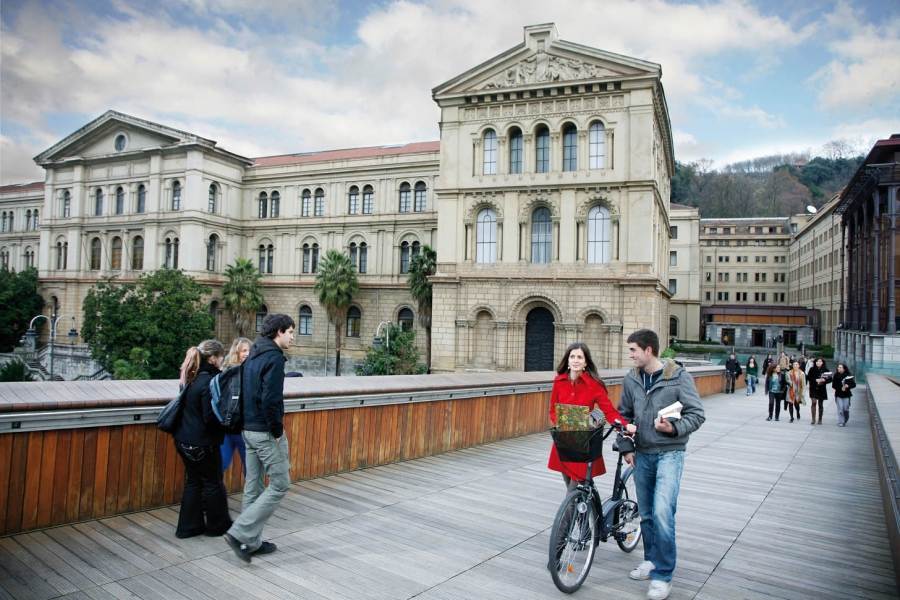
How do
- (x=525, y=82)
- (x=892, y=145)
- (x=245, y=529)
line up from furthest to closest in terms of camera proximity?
(x=892, y=145) < (x=525, y=82) < (x=245, y=529)

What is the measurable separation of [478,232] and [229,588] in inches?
1216

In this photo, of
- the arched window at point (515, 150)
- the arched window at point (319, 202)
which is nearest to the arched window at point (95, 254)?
the arched window at point (319, 202)

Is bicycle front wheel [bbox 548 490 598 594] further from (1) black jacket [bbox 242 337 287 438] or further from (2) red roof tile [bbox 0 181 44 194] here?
(2) red roof tile [bbox 0 181 44 194]

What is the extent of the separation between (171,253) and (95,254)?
8.66m

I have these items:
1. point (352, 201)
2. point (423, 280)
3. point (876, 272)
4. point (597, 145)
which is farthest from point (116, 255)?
point (876, 272)

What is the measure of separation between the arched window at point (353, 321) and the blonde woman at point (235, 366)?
131ft

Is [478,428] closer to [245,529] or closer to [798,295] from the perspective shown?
[245,529]

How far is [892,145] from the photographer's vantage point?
43.4m

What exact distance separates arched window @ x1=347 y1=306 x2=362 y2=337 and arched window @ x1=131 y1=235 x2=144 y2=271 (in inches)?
666

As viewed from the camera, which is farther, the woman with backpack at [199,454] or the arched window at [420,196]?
the arched window at [420,196]

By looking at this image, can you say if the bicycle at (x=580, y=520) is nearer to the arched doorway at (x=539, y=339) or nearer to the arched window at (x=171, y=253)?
the arched doorway at (x=539, y=339)

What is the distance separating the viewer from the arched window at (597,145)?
33.0 metres

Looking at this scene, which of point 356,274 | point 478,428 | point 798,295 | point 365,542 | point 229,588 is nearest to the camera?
point 229,588

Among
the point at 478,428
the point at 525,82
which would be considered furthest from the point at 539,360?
the point at 478,428
